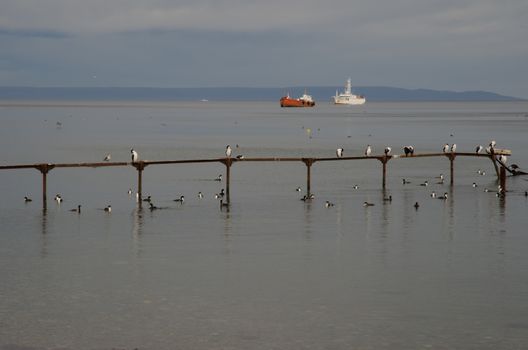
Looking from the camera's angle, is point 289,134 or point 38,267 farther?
point 289,134

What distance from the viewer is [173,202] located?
48281 millimetres

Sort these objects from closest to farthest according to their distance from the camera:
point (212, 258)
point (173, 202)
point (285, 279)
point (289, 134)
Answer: point (285, 279) < point (212, 258) < point (173, 202) < point (289, 134)

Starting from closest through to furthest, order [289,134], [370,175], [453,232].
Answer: [453,232] < [370,175] < [289,134]

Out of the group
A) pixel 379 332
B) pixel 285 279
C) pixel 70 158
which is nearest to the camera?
pixel 379 332

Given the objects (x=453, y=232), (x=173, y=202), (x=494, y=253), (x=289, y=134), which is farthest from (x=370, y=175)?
(x=289, y=134)

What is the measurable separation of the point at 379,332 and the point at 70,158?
6319cm

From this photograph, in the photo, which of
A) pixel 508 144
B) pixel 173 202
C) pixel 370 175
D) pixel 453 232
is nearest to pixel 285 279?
pixel 453 232

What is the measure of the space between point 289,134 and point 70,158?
2128 inches

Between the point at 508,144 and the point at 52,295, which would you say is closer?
the point at 52,295

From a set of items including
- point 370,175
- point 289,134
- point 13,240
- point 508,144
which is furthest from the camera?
point 289,134

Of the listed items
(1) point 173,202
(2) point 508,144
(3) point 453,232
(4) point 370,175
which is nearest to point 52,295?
(3) point 453,232

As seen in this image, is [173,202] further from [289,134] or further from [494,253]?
[289,134]

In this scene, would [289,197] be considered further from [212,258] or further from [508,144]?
[508,144]

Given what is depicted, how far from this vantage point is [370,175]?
66.3m
